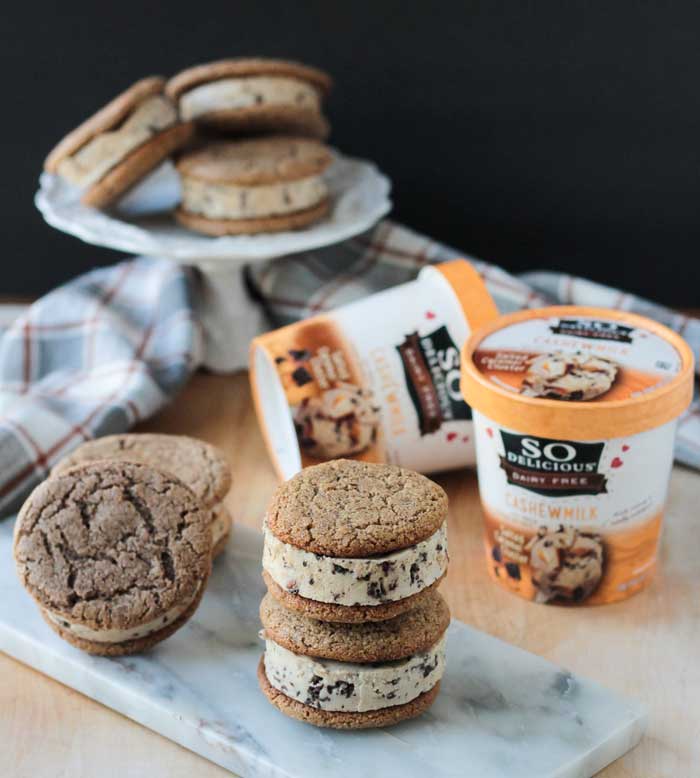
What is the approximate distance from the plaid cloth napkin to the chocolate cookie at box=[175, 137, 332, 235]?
15 cm

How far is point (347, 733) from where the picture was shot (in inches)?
34.9

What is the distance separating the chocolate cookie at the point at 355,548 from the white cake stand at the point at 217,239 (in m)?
0.57

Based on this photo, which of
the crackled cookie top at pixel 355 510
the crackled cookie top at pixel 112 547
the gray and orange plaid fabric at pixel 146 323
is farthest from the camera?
the gray and orange plaid fabric at pixel 146 323

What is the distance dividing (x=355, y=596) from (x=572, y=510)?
0.27 m

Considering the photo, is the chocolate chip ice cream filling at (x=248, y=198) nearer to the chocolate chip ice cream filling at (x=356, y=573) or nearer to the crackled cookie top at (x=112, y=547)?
the crackled cookie top at (x=112, y=547)

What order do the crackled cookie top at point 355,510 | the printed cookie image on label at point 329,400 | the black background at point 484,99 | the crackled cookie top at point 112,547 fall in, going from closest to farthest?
the crackled cookie top at point 355,510 < the crackled cookie top at point 112,547 < the printed cookie image on label at point 329,400 < the black background at point 484,99

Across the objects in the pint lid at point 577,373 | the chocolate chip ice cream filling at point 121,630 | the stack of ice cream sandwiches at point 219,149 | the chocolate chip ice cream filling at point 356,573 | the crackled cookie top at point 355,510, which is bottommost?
the chocolate chip ice cream filling at point 121,630

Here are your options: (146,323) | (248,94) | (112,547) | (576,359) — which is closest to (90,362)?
(146,323)

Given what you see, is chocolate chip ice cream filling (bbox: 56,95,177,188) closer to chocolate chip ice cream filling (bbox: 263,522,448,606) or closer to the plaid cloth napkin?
the plaid cloth napkin

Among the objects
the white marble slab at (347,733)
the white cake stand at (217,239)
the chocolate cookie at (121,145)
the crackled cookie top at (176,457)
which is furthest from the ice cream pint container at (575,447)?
the chocolate cookie at (121,145)

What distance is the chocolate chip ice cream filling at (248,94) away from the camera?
140 cm

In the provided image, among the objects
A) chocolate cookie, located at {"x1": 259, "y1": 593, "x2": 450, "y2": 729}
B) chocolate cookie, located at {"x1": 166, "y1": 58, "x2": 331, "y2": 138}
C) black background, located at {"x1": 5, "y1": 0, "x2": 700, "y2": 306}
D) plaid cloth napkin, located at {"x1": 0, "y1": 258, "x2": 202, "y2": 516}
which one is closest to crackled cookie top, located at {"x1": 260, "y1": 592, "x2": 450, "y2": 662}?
chocolate cookie, located at {"x1": 259, "y1": 593, "x2": 450, "y2": 729}

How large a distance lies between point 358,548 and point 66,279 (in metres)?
1.10

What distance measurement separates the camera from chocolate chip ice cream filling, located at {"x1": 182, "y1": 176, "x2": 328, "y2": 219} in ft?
4.53
